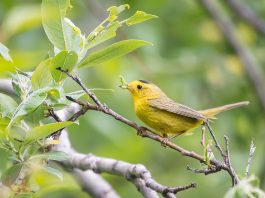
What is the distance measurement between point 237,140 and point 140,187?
364 cm

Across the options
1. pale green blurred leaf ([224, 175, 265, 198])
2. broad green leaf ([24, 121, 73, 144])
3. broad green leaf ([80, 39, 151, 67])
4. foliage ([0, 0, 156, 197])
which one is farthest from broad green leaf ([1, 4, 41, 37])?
pale green blurred leaf ([224, 175, 265, 198])

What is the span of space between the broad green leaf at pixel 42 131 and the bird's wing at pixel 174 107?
4.76 ft

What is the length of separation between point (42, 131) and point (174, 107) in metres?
1.74

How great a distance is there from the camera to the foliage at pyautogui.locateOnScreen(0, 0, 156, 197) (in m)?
2.92

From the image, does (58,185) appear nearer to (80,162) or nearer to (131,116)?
(80,162)

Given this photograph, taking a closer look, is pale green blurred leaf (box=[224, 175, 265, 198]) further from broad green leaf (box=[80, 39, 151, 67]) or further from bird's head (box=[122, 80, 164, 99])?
bird's head (box=[122, 80, 164, 99])

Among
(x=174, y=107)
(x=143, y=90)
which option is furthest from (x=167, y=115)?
(x=143, y=90)

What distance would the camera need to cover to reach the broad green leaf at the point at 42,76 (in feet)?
9.68

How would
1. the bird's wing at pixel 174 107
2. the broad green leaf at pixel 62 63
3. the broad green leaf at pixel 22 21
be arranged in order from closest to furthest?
the broad green leaf at pixel 62 63
the bird's wing at pixel 174 107
the broad green leaf at pixel 22 21

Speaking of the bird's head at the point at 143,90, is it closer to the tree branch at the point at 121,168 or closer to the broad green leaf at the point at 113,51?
the tree branch at the point at 121,168

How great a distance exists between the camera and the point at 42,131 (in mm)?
2865

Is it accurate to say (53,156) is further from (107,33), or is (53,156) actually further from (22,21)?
(22,21)

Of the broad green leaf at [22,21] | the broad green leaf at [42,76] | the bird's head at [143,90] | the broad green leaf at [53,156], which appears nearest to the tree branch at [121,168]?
the broad green leaf at [53,156]

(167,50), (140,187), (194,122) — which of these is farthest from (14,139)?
(167,50)
